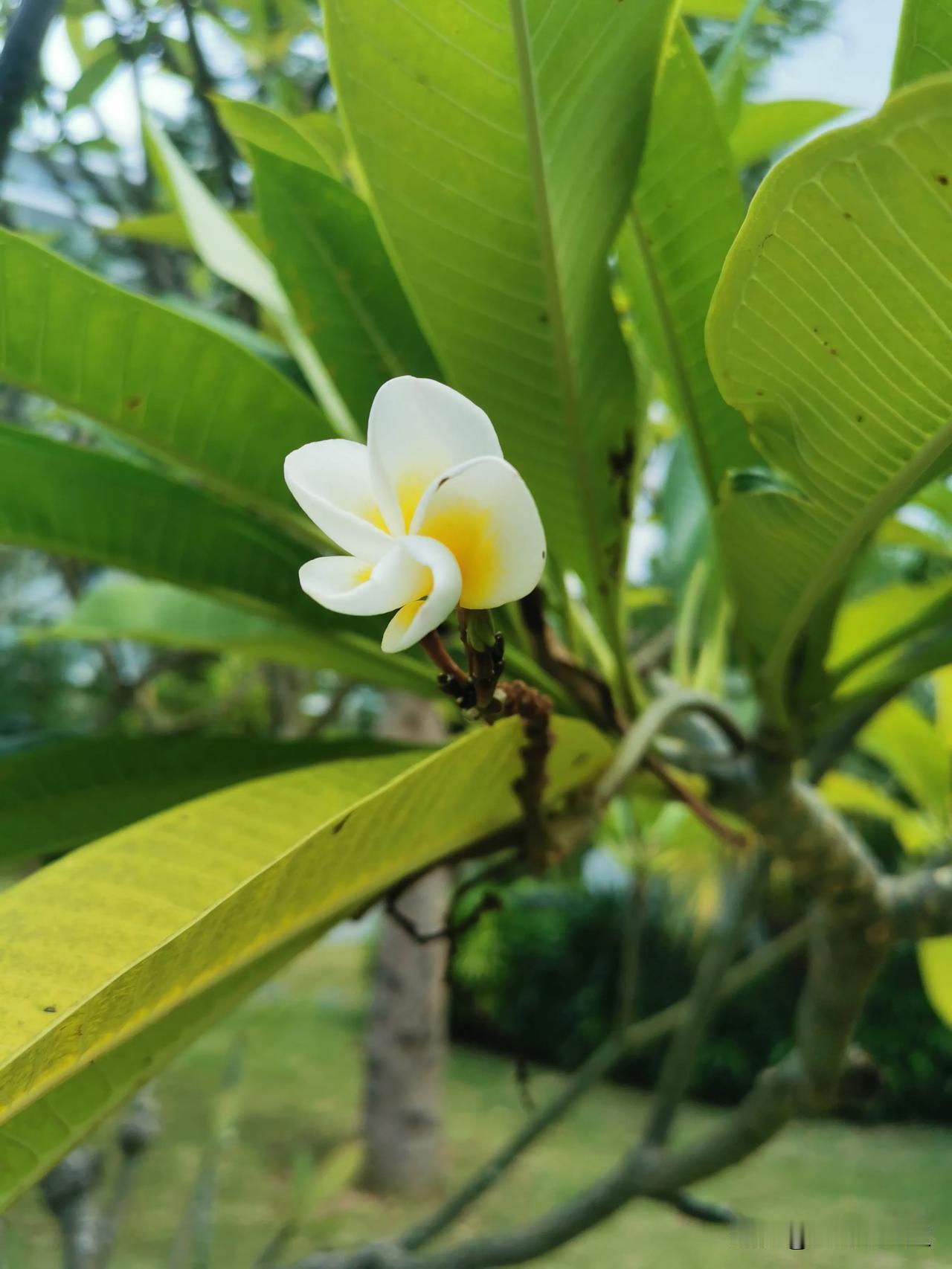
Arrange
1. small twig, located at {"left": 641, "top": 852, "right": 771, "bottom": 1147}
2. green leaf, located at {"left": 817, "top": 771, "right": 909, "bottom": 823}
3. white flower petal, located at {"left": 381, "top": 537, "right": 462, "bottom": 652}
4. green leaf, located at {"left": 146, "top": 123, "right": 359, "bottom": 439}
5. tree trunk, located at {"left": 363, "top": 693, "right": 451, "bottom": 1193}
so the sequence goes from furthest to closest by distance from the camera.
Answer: tree trunk, located at {"left": 363, "top": 693, "right": 451, "bottom": 1193}
green leaf, located at {"left": 817, "top": 771, "right": 909, "bottom": 823}
small twig, located at {"left": 641, "top": 852, "right": 771, "bottom": 1147}
green leaf, located at {"left": 146, "top": 123, "right": 359, "bottom": 439}
white flower petal, located at {"left": 381, "top": 537, "right": 462, "bottom": 652}

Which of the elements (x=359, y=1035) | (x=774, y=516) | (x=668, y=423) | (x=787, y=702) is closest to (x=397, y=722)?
(x=668, y=423)

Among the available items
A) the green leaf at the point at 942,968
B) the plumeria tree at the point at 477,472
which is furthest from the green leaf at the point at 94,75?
the green leaf at the point at 942,968

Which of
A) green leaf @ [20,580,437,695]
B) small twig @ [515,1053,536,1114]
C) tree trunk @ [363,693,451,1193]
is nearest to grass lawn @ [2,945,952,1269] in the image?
tree trunk @ [363,693,451,1193]

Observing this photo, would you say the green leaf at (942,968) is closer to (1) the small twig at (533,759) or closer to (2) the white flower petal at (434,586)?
(1) the small twig at (533,759)

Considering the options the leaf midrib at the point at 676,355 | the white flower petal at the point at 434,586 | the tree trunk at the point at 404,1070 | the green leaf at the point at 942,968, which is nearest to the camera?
the white flower petal at the point at 434,586

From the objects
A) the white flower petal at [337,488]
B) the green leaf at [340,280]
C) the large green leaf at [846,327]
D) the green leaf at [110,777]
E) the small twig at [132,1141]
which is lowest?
the small twig at [132,1141]

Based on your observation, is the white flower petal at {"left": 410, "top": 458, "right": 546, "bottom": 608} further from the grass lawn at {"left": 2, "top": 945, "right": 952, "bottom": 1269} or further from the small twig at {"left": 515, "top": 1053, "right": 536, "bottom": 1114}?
the grass lawn at {"left": 2, "top": 945, "right": 952, "bottom": 1269}

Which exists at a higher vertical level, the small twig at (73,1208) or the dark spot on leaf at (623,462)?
the dark spot on leaf at (623,462)
